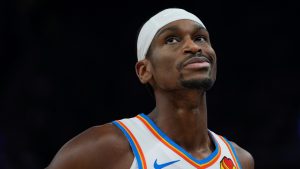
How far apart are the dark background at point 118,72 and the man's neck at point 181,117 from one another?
3.48 metres

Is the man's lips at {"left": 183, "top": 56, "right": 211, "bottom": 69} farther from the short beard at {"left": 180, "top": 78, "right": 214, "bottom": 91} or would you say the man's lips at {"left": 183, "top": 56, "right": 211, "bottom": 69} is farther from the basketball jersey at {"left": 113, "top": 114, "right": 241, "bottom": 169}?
the basketball jersey at {"left": 113, "top": 114, "right": 241, "bottom": 169}

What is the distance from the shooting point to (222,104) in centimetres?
916

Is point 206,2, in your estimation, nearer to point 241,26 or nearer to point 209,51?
point 241,26

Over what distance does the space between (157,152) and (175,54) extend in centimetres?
68

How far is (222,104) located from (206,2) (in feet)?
4.78

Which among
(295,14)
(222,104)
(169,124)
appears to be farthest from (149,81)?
(295,14)

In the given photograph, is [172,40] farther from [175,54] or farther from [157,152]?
[157,152]

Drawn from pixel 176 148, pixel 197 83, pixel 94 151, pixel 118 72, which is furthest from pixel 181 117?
pixel 118 72

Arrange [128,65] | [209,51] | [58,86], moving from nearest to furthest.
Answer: [209,51] < [58,86] < [128,65]

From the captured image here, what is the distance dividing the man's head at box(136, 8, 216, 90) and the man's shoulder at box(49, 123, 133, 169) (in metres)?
0.52

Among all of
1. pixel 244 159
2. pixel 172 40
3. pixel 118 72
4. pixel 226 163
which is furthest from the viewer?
pixel 118 72

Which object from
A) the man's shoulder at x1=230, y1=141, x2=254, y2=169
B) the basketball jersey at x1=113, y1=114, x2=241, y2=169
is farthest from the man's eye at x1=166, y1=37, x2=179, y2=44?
the man's shoulder at x1=230, y1=141, x2=254, y2=169

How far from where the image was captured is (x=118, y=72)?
904 centimetres

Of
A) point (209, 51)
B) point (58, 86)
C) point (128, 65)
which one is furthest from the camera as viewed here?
point (128, 65)
